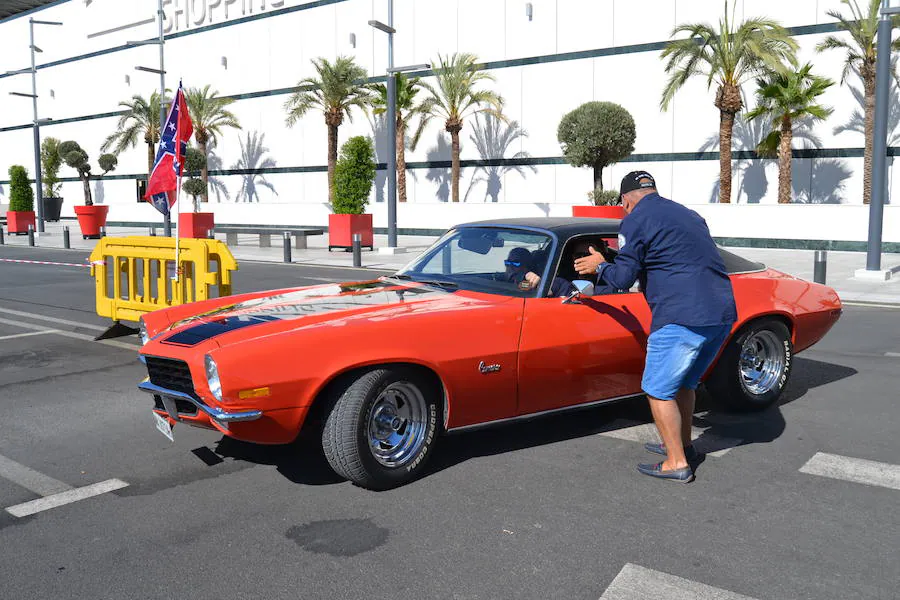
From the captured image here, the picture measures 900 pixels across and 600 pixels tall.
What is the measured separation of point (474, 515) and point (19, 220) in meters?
35.0

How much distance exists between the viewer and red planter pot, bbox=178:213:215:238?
1107 inches

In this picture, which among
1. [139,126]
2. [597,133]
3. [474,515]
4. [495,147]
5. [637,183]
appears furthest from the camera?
[139,126]

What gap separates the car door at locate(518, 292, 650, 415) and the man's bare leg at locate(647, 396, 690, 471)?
0.58m

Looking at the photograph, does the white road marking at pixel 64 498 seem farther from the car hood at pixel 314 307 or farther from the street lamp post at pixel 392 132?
the street lamp post at pixel 392 132

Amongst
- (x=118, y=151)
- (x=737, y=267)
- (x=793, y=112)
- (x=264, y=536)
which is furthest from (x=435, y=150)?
(x=264, y=536)

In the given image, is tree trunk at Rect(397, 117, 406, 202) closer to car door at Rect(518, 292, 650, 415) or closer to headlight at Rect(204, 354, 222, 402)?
car door at Rect(518, 292, 650, 415)

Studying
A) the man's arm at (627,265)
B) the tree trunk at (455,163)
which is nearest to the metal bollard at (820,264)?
the man's arm at (627,265)

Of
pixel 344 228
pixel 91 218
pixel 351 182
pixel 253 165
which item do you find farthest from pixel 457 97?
pixel 253 165

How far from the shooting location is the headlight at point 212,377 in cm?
426

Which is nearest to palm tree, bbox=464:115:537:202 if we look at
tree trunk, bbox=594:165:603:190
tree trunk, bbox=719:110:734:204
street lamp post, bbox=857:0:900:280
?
tree trunk, bbox=594:165:603:190

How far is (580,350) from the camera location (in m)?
5.12

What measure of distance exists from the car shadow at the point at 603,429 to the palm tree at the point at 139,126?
3900 centimetres

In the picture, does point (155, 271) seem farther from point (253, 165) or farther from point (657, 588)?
point (253, 165)

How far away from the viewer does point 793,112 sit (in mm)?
24156
